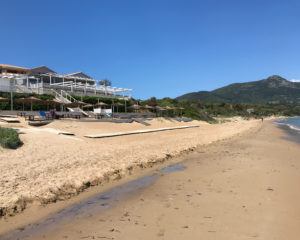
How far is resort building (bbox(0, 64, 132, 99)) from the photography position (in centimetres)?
4476

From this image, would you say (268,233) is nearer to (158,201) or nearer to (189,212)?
(189,212)

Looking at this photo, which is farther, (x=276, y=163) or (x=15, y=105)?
(x=15, y=105)

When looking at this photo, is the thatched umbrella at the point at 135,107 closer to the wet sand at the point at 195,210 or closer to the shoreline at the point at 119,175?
the shoreline at the point at 119,175

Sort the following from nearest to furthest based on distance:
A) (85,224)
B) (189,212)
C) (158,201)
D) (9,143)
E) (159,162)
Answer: (85,224) → (189,212) → (158,201) → (9,143) → (159,162)

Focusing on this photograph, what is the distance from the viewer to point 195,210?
8742 millimetres

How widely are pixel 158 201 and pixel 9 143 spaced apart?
22.5 feet

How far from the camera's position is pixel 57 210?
8.88m

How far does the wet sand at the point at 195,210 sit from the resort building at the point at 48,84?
2997 cm

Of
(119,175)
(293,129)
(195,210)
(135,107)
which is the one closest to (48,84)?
(135,107)

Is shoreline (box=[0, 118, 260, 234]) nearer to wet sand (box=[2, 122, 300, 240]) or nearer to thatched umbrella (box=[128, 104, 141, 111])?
wet sand (box=[2, 122, 300, 240])

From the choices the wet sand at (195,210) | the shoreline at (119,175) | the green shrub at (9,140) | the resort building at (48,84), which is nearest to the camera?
the wet sand at (195,210)

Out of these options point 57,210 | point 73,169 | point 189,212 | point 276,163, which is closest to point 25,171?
point 73,169

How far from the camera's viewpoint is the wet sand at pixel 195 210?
7219 mm

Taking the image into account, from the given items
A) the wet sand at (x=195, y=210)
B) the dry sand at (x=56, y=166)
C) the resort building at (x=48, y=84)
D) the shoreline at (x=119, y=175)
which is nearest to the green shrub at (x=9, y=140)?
the dry sand at (x=56, y=166)
